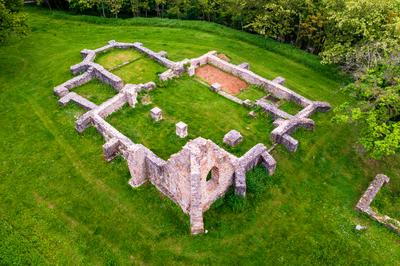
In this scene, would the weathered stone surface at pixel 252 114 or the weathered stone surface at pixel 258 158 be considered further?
the weathered stone surface at pixel 252 114

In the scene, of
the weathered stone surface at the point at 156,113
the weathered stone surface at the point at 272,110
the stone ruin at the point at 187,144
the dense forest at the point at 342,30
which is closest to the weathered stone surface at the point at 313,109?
the stone ruin at the point at 187,144

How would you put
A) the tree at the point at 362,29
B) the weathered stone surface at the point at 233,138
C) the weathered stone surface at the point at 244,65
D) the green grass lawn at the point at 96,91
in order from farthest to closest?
the weathered stone surface at the point at 244,65
the green grass lawn at the point at 96,91
the tree at the point at 362,29
the weathered stone surface at the point at 233,138

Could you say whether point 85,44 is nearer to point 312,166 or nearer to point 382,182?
point 312,166

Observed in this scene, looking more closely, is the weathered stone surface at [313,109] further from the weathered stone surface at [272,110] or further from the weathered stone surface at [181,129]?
the weathered stone surface at [181,129]

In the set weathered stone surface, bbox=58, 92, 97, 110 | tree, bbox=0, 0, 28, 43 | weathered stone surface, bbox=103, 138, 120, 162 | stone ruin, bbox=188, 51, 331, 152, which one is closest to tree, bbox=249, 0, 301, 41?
stone ruin, bbox=188, 51, 331, 152


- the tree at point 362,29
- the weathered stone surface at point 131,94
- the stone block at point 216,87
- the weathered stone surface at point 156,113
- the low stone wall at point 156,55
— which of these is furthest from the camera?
the low stone wall at point 156,55

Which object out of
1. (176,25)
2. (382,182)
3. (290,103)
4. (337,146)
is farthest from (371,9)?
(176,25)
